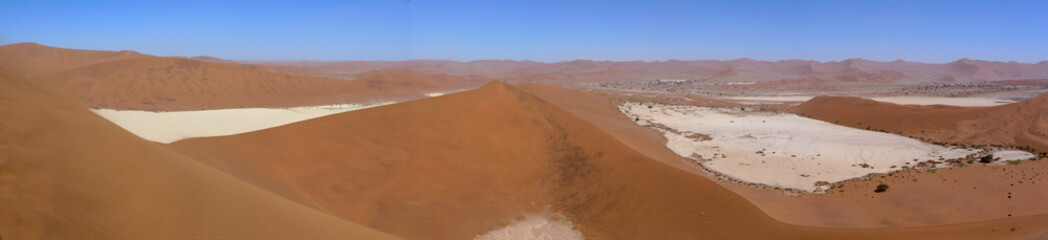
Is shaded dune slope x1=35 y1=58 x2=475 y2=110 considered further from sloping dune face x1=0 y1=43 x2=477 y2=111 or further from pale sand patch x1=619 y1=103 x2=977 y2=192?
pale sand patch x1=619 y1=103 x2=977 y2=192

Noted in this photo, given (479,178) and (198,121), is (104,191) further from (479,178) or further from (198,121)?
(198,121)

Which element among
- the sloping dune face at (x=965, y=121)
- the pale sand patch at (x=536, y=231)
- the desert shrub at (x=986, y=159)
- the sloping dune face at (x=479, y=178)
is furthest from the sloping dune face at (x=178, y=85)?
the desert shrub at (x=986, y=159)

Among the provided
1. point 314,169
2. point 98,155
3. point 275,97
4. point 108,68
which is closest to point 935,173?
point 314,169

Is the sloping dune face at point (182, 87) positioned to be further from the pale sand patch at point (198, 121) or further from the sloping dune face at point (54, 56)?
the sloping dune face at point (54, 56)

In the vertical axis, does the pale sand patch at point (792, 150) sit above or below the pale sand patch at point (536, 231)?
above

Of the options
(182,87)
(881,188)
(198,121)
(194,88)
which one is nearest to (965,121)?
(881,188)
